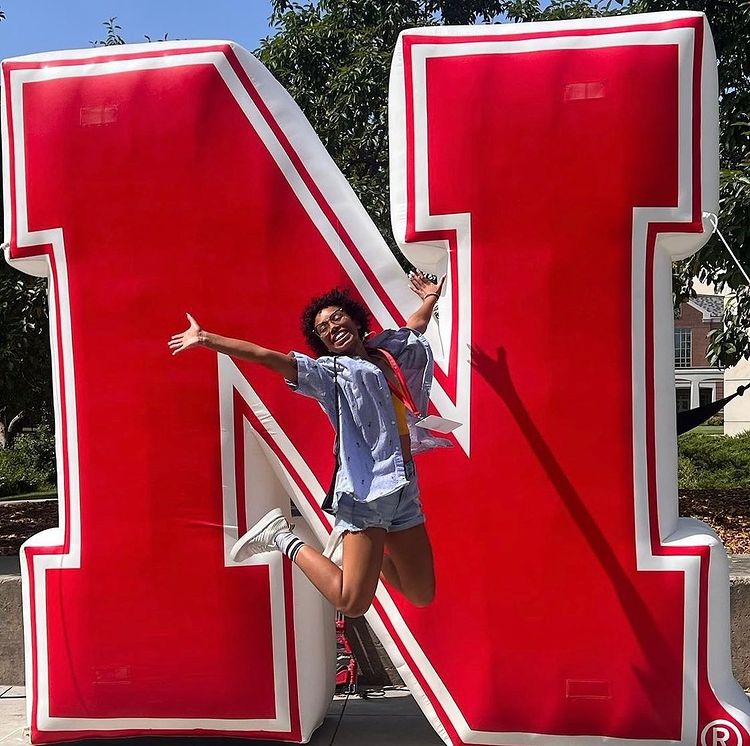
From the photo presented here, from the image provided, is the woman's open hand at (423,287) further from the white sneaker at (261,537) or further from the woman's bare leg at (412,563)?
the white sneaker at (261,537)

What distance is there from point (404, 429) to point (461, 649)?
3.57 ft

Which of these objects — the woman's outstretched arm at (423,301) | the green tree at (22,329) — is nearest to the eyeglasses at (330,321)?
the woman's outstretched arm at (423,301)

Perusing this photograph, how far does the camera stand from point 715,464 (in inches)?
554

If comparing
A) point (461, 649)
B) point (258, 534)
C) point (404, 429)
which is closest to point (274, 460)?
point (258, 534)

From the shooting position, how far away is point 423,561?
3527 millimetres

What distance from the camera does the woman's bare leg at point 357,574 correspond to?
3.38 m

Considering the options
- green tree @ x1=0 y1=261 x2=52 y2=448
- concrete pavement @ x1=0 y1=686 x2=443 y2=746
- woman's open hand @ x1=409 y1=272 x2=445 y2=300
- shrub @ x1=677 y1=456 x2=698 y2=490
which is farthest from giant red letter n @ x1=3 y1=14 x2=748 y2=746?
shrub @ x1=677 y1=456 x2=698 y2=490

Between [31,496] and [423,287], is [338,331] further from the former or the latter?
[31,496]

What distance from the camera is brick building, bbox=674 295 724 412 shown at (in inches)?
1800

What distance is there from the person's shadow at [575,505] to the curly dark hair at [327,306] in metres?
0.62

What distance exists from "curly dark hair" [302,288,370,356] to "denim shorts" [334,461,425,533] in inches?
21.1

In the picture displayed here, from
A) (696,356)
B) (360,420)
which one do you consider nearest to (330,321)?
(360,420)

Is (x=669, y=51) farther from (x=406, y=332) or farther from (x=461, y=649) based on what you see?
(x=461, y=649)

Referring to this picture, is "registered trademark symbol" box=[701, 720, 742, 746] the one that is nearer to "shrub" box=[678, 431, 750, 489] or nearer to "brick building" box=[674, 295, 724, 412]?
"shrub" box=[678, 431, 750, 489]
